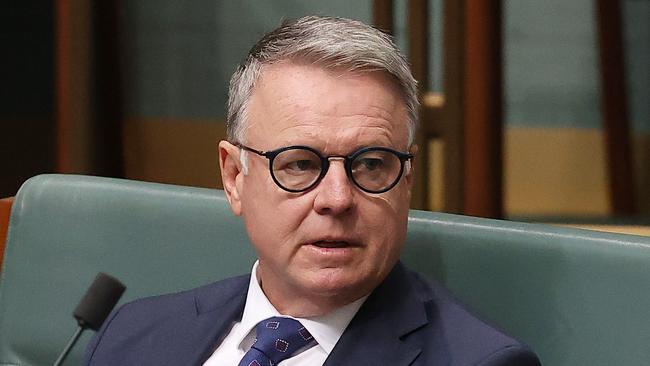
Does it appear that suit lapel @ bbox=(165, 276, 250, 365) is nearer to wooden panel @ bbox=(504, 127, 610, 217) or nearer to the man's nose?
the man's nose

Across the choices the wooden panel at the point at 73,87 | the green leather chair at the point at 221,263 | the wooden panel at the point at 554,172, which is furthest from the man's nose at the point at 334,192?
the wooden panel at the point at 73,87

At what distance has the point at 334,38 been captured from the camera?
1531mm

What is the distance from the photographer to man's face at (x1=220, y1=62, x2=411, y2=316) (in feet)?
4.83

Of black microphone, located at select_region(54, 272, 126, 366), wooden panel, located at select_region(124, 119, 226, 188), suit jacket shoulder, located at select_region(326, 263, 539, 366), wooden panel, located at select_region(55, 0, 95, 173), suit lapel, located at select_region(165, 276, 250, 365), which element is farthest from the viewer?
wooden panel, located at select_region(124, 119, 226, 188)

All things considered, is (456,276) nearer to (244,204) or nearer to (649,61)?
(244,204)

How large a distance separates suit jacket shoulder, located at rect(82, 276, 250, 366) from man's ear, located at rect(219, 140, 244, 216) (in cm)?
17

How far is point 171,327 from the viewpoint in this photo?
1.73 metres

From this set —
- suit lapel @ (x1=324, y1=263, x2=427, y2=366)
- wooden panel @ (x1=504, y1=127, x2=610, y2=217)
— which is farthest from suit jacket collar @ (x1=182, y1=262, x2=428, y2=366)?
wooden panel @ (x1=504, y1=127, x2=610, y2=217)

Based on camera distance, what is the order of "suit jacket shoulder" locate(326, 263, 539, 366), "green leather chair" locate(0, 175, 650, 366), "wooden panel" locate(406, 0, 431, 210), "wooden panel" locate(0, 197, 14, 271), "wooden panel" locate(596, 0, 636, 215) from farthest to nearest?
"wooden panel" locate(596, 0, 636, 215) → "wooden panel" locate(406, 0, 431, 210) → "wooden panel" locate(0, 197, 14, 271) → "green leather chair" locate(0, 175, 650, 366) → "suit jacket shoulder" locate(326, 263, 539, 366)

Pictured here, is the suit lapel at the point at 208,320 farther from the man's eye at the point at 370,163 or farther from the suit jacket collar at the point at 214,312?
the man's eye at the point at 370,163

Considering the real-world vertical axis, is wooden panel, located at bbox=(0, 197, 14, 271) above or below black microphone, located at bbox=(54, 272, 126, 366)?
above

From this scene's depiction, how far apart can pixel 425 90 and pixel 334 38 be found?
1592 mm

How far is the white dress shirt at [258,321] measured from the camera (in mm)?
1562

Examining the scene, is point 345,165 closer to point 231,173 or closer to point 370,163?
point 370,163
